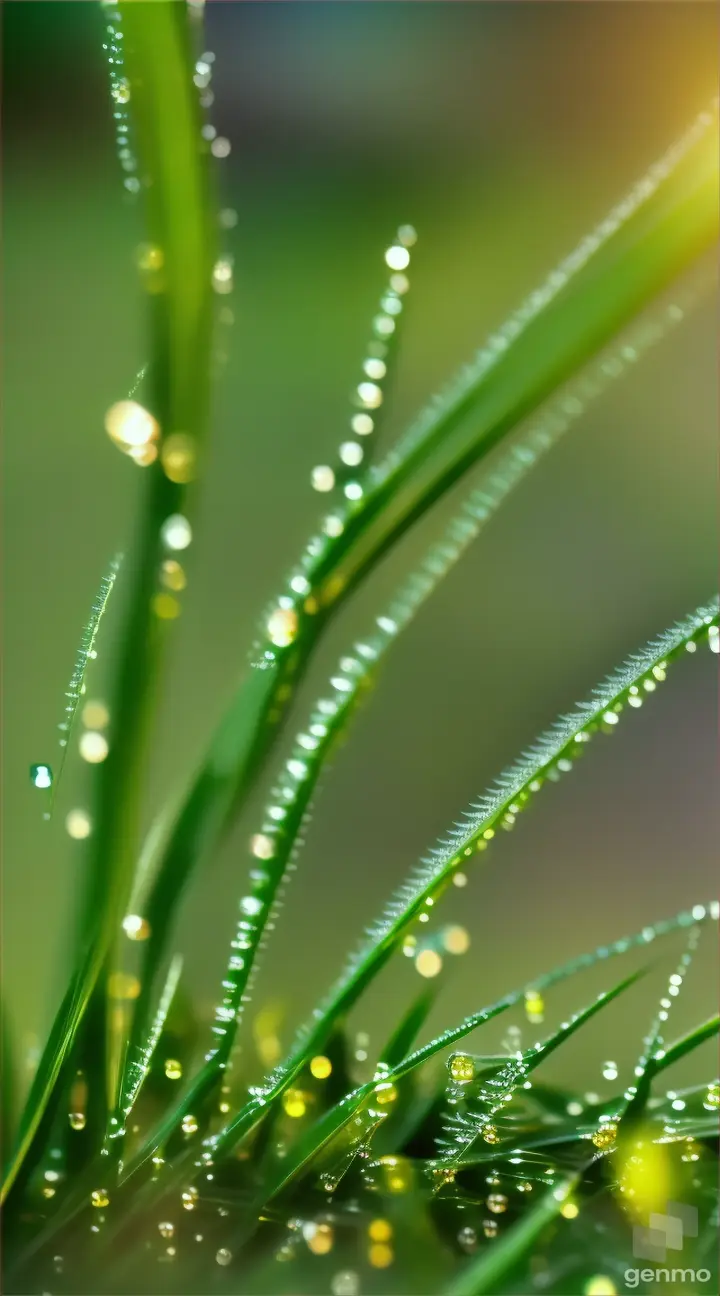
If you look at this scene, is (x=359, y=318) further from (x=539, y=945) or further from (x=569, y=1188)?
(x=569, y=1188)

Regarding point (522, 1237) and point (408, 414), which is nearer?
point (522, 1237)

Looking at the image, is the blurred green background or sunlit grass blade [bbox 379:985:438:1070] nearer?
sunlit grass blade [bbox 379:985:438:1070]

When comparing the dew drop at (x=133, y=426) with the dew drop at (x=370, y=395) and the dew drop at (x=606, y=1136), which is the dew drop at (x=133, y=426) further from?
the dew drop at (x=606, y=1136)

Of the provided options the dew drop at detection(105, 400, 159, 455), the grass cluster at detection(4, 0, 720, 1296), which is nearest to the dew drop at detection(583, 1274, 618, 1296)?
the grass cluster at detection(4, 0, 720, 1296)

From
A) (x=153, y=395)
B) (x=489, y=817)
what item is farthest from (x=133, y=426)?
(x=489, y=817)

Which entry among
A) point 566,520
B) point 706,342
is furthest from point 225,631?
point 706,342

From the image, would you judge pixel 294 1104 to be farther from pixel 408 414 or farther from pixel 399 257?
pixel 408 414

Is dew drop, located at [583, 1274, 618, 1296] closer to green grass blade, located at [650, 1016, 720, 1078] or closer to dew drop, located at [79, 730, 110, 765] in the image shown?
green grass blade, located at [650, 1016, 720, 1078]
